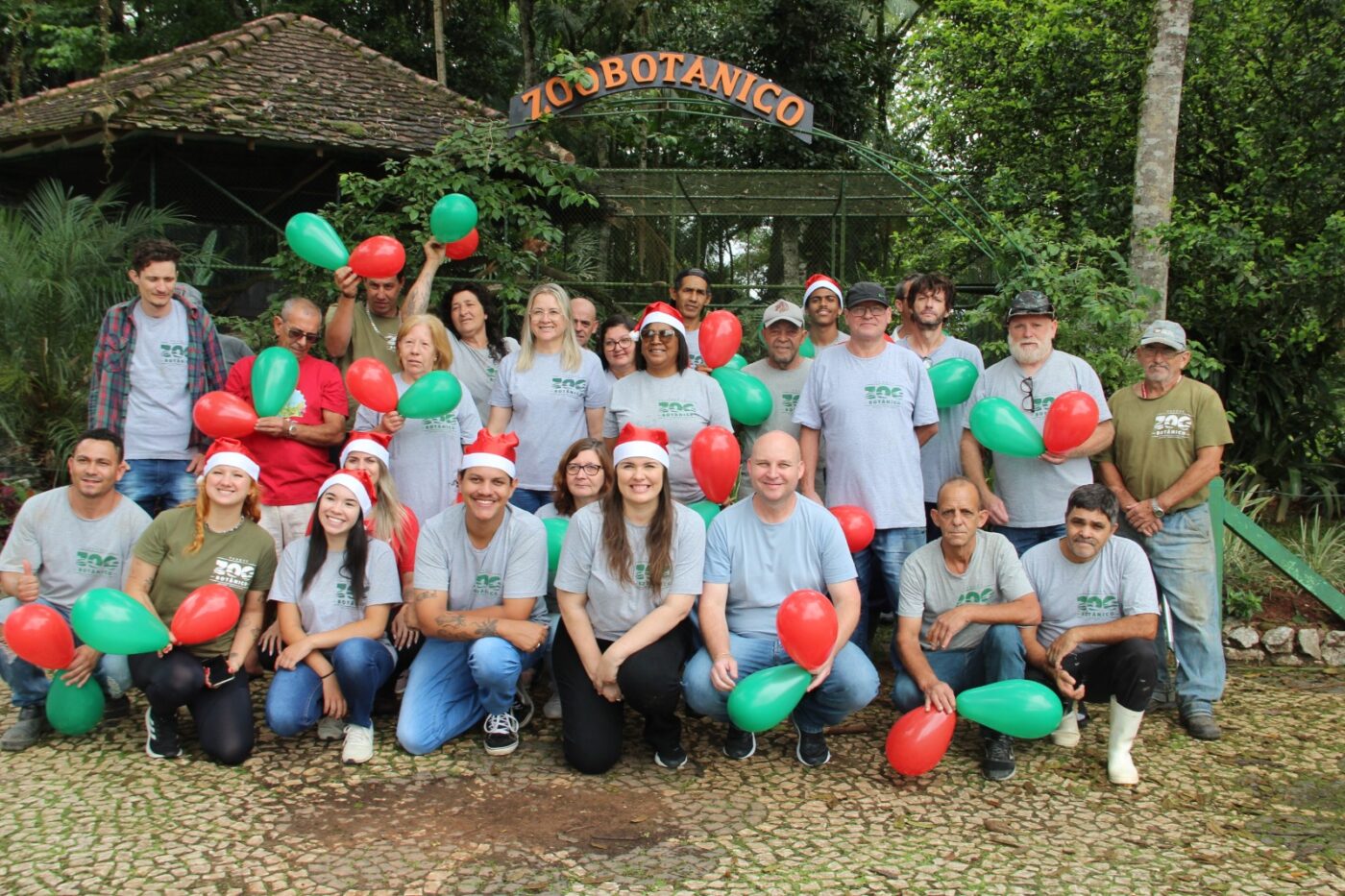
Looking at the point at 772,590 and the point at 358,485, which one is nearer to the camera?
the point at 772,590

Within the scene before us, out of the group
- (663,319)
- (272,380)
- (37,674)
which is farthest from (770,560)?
(37,674)

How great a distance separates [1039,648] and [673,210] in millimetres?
7012

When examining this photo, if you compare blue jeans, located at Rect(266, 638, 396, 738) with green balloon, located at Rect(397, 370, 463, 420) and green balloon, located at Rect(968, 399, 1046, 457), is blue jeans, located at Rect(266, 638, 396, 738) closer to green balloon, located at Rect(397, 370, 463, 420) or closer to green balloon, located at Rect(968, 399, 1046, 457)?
green balloon, located at Rect(397, 370, 463, 420)

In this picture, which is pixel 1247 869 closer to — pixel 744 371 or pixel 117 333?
pixel 744 371

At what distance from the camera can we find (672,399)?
15.1 feet

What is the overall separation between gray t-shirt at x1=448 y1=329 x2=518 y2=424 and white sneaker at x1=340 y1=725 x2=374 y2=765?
1702 millimetres

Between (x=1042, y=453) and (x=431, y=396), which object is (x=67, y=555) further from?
(x=1042, y=453)

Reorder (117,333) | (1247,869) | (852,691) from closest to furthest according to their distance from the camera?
(1247,869) → (852,691) → (117,333)

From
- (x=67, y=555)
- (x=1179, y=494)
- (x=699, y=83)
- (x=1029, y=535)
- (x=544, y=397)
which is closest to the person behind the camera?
(x=67, y=555)

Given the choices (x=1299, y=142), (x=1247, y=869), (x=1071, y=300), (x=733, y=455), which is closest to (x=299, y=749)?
(x=733, y=455)

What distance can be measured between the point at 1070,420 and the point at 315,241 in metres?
3.63

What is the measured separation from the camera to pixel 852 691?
3850 millimetres

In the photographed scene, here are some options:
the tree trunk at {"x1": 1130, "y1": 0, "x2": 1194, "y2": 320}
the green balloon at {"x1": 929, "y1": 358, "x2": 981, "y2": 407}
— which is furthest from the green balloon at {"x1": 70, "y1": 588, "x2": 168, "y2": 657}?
the tree trunk at {"x1": 1130, "y1": 0, "x2": 1194, "y2": 320}

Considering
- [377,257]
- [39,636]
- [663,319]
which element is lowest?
[39,636]
